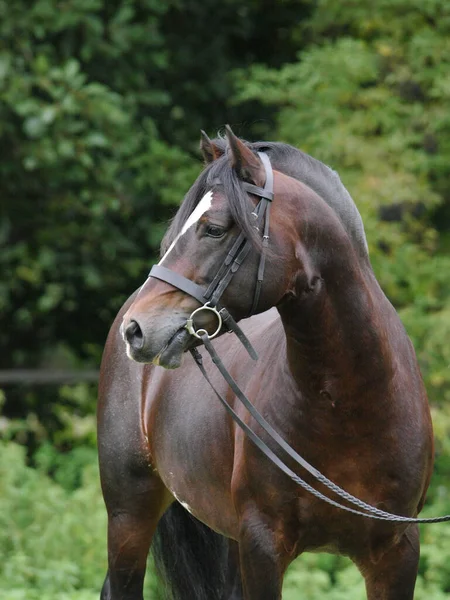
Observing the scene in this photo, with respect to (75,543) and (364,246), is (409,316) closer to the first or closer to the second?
(75,543)

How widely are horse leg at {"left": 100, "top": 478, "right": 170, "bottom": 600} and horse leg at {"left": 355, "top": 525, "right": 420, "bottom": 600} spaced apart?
1.18 meters

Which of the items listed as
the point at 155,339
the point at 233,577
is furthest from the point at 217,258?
the point at 233,577

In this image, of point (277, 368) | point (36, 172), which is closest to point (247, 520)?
point (277, 368)

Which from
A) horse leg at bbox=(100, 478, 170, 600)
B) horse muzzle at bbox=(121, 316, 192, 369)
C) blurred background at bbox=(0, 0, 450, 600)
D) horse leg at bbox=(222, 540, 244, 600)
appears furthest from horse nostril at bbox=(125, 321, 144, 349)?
blurred background at bbox=(0, 0, 450, 600)

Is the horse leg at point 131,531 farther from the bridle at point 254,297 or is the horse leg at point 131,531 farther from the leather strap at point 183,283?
the leather strap at point 183,283

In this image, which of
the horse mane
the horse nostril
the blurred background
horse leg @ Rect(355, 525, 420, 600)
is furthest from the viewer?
the blurred background

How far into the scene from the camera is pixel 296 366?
9.94 ft

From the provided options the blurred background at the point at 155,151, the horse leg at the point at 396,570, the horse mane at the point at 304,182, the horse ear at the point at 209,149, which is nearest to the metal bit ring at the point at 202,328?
the horse mane at the point at 304,182

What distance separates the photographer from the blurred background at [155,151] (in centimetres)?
682

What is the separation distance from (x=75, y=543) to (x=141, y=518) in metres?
2.35

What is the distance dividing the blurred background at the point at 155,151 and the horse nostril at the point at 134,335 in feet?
11.2

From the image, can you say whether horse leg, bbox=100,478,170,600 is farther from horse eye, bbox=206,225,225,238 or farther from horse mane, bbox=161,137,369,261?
horse eye, bbox=206,225,225,238

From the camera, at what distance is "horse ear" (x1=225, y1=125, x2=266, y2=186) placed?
2.82 m

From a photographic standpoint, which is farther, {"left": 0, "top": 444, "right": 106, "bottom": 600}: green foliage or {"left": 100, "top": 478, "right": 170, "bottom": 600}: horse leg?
{"left": 0, "top": 444, "right": 106, "bottom": 600}: green foliage
